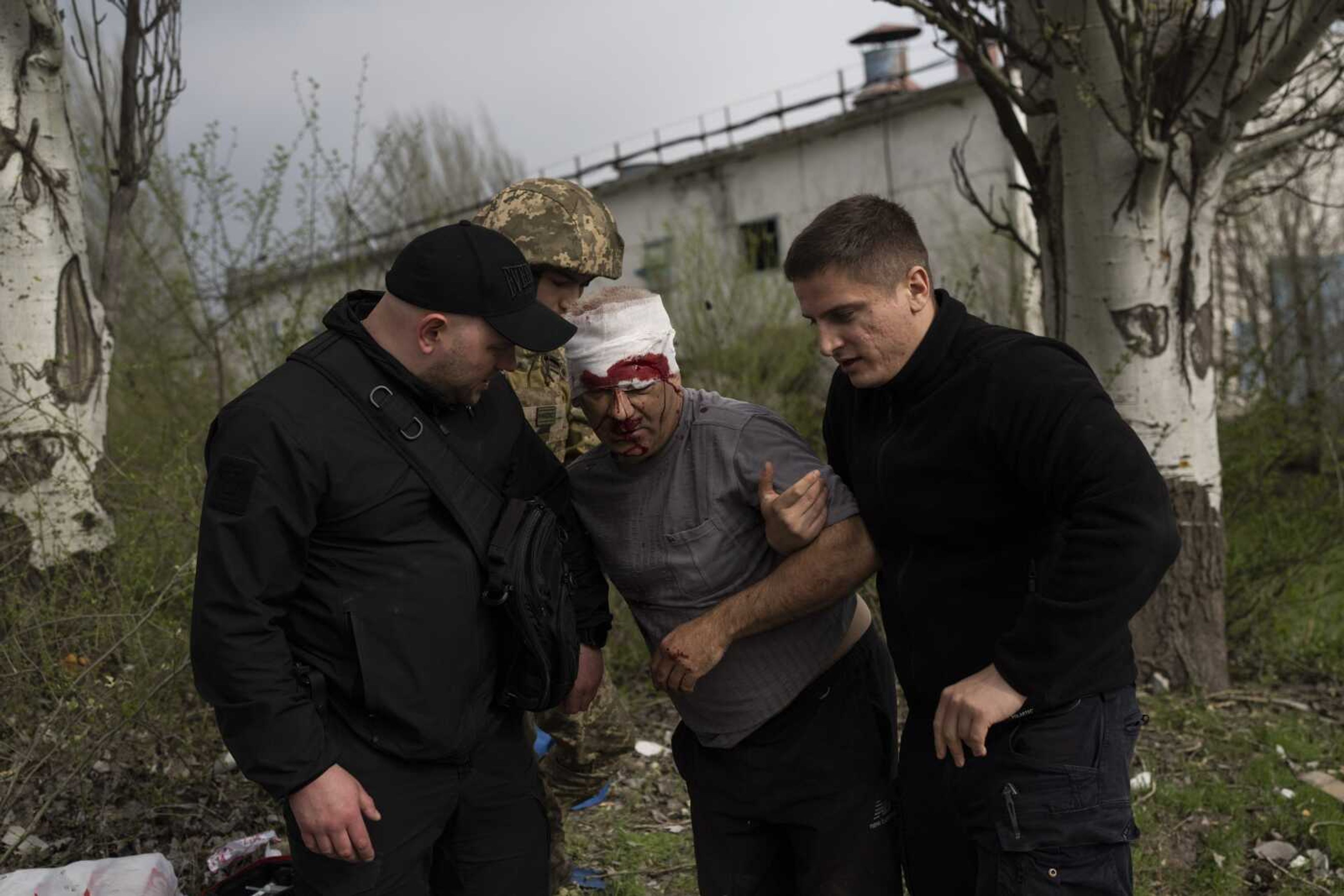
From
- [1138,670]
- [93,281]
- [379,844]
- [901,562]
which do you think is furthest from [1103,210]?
[93,281]

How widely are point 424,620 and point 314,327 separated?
5730 mm

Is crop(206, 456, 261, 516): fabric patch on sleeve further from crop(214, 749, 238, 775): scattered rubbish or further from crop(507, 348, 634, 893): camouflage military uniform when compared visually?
crop(214, 749, 238, 775): scattered rubbish

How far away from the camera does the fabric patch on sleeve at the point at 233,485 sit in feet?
6.79

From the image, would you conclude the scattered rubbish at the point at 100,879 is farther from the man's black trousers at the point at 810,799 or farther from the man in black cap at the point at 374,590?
the man's black trousers at the point at 810,799

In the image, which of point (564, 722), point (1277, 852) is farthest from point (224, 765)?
point (1277, 852)

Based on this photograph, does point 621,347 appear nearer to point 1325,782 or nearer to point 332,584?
point 332,584

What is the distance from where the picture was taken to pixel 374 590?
7.35 ft

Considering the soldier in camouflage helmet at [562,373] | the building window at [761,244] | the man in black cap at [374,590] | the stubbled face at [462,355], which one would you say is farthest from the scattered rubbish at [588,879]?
A: the building window at [761,244]

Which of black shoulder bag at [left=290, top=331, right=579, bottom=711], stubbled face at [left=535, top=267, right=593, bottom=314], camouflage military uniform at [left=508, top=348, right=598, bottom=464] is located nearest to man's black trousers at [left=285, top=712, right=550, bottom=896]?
black shoulder bag at [left=290, top=331, right=579, bottom=711]

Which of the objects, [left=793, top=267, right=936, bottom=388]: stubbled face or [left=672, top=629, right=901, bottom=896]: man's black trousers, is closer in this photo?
[left=793, top=267, right=936, bottom=388]: stubbled face

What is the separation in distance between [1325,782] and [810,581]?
3.40 meters

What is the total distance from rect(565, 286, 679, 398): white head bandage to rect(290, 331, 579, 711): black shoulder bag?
24 cm

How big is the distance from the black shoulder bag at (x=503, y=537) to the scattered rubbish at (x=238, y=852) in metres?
1.45

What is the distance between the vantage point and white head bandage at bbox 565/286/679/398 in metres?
2.51
